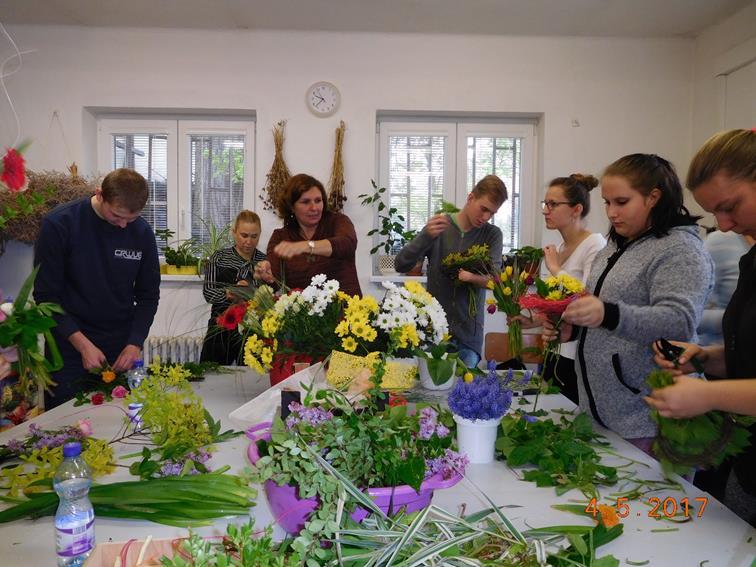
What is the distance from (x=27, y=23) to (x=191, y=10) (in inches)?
56.3

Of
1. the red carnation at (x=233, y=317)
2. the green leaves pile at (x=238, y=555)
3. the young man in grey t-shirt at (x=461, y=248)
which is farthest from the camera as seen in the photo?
the young man in grey t-shirt at (x=461, y=248)

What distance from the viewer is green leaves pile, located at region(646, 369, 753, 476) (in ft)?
3.52

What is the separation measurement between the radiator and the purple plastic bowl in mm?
3961

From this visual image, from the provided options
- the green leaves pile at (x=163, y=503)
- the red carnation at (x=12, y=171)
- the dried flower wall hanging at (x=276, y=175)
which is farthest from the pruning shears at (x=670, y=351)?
the dried flower wall hanging at (x=276, y=175)

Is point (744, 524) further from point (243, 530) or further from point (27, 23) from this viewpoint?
point (27, 23)

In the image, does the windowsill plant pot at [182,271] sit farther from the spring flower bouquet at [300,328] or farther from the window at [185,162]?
the spring flower bouquet at [300,328]

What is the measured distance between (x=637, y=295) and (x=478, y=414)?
1.94 ft

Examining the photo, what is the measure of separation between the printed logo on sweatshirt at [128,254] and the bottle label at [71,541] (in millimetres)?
1820

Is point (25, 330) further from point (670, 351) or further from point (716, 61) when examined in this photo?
point (716, 61)

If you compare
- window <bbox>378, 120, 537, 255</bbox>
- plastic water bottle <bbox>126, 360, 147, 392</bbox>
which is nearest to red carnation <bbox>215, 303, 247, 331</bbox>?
plastic water bottle <bbox>126, 360, 147, 392</bbox>

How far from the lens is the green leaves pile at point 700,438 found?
3.52ft

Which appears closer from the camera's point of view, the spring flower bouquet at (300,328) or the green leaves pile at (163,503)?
the green leaves pile at (163,503)

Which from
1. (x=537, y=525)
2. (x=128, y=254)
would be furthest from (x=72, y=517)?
(x=128, y=254)
